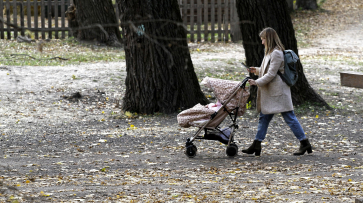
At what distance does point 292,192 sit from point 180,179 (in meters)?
1.29

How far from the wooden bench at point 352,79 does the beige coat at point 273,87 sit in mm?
1649

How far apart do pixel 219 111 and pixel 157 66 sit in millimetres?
3261

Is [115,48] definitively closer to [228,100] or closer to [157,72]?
[157,72]

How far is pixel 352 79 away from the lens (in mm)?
7812

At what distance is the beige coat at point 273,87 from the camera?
6.50 m

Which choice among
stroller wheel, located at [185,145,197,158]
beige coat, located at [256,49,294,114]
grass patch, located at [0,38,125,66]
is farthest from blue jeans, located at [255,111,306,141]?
grass patch, located at [0,38,125,66]

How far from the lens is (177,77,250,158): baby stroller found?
6.53 meters

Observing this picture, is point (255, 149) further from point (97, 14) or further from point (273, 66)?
point (97, 14)

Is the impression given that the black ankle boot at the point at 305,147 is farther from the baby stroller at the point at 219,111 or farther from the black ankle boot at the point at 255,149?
the baby stroller at the point at 219,111

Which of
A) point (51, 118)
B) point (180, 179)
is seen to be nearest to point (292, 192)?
point (180, 179)

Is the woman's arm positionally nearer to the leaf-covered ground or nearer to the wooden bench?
the leaf-covered ground

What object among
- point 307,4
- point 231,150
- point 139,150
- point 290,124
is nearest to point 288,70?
point 290,124

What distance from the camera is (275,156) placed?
6.86 metres

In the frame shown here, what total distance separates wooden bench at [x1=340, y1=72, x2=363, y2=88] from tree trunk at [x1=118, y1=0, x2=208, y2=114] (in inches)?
118
